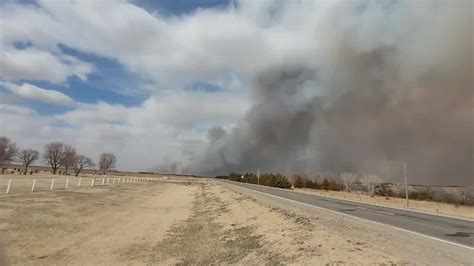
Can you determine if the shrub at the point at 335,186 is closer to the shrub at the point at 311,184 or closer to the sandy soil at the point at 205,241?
the shrub at the point at 311,184

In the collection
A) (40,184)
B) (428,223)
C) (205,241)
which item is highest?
(40,184)

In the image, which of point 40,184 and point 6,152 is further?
point 6,152

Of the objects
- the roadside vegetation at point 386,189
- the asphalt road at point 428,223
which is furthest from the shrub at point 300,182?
the asphalt road at point 428,223

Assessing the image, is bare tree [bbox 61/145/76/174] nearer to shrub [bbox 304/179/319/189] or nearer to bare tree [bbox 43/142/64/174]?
bare tree [bbox 43/142/64/174]

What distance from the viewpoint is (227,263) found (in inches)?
553

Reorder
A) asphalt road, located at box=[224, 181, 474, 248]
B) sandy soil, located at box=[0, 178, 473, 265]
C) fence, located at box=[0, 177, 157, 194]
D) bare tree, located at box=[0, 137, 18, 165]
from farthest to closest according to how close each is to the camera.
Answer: bare tree, located at box=[0, 137, 18, 165] < fence, located at box=[0, 177, 157, 194] < asphalt road, located at box=[224, 181, 474, 248] < sandy soil, located at box=[0, 178, 473, 265]

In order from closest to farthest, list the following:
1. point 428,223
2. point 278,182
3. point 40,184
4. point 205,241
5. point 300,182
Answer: point 205,241
point 428,223
point 40,184
point 278,182
point 300,182

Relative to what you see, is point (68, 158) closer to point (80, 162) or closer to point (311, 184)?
point (80, 162)

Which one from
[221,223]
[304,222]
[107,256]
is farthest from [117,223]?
[304,222]

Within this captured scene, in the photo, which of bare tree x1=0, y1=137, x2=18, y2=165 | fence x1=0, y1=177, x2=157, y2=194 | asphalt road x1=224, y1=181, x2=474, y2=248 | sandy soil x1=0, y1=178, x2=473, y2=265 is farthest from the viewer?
bare tree x1=0, y1=137, x2=18, y2=165

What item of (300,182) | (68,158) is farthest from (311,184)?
(68,158)

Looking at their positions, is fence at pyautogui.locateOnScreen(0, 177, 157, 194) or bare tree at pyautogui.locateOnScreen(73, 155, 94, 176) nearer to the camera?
fence at pyautogui.locateOnScreen(0, 177, 157, 194)

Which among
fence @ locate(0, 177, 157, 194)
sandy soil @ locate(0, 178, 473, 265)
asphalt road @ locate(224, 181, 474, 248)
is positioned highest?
fence @ locate(0, 177, 157, 194)

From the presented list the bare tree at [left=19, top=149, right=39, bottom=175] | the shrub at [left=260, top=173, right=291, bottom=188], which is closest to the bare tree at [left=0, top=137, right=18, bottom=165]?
the bare tree at [left=19, top=149, right=39, bottom=175]
